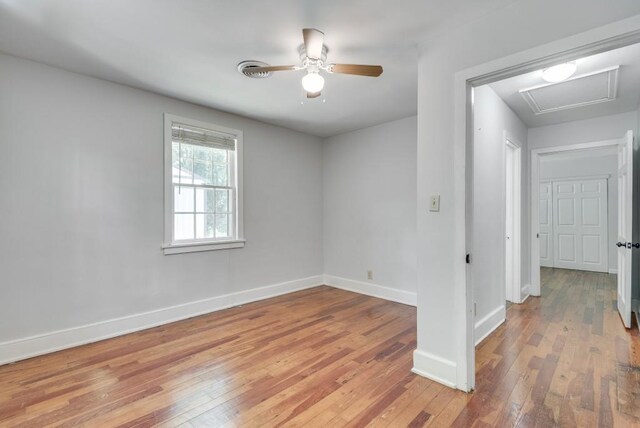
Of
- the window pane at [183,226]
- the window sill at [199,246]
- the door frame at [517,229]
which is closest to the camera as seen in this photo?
the window sill at [199,246]

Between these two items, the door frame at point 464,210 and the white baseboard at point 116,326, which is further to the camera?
the white baseboard at point 116,326

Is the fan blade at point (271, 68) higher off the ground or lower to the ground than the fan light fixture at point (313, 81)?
higher

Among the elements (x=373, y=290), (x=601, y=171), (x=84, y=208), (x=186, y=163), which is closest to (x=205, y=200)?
(x=186, y=163)

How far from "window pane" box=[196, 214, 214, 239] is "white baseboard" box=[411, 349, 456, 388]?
2643 mm

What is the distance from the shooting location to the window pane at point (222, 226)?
382 centimetres

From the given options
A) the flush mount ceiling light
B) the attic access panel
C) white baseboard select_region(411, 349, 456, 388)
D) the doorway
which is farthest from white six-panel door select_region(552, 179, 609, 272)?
white baseboard select_region(411, 349, 456, 388)

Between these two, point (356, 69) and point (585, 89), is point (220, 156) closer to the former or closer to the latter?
point (356, 69)

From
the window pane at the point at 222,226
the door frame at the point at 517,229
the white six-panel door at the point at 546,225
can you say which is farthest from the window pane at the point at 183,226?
the white six-panel door at the point at 546,225

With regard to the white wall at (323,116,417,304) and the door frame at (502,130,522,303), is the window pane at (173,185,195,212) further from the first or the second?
the door frame at (502,130,522,303)

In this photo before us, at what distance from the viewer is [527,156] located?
441 cm

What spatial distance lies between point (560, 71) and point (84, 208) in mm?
4283

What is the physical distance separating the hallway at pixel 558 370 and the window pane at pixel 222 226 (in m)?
3.02

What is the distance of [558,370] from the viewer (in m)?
2.30

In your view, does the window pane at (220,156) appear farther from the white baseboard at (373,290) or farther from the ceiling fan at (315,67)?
the white baseboard at (373,290)
